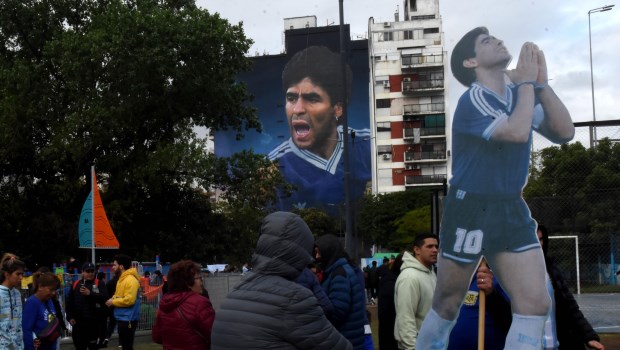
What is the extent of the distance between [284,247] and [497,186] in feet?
16.9

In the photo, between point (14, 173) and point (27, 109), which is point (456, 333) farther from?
point (14, 173)

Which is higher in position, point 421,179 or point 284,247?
point 421,179

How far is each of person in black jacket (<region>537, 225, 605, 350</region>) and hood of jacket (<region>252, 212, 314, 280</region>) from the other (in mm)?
3760

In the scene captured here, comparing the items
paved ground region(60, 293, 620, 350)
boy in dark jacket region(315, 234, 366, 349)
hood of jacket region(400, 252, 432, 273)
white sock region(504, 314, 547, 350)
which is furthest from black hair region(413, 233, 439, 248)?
paved ground region(60, 293, 620, 350)

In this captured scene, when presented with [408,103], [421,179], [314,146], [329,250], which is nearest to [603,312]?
[329,250]

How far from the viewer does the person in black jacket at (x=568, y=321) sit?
7.06 m

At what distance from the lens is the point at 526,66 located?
894cm

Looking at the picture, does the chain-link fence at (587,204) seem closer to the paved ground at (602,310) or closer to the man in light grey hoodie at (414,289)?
the paved ground at (602,310)

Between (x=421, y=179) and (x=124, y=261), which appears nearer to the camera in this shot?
(x=124, y=261)

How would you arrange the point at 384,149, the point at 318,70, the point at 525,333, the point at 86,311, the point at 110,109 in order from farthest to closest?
1. the point at 384,149
2. the point at 318,70
3. the point at 110,109
4. the point at 86,311
5. the point at 525,333

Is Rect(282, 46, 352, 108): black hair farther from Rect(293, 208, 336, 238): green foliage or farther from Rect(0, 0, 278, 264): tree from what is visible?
Rect(0, 0, 278, 264): tree

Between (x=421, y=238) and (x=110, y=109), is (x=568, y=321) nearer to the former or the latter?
(x=421, y=238)

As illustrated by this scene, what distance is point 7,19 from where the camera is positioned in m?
32.6

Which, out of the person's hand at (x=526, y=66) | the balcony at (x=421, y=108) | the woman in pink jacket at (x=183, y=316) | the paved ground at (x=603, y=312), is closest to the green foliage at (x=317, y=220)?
the balcony at (x=421, y=108)
